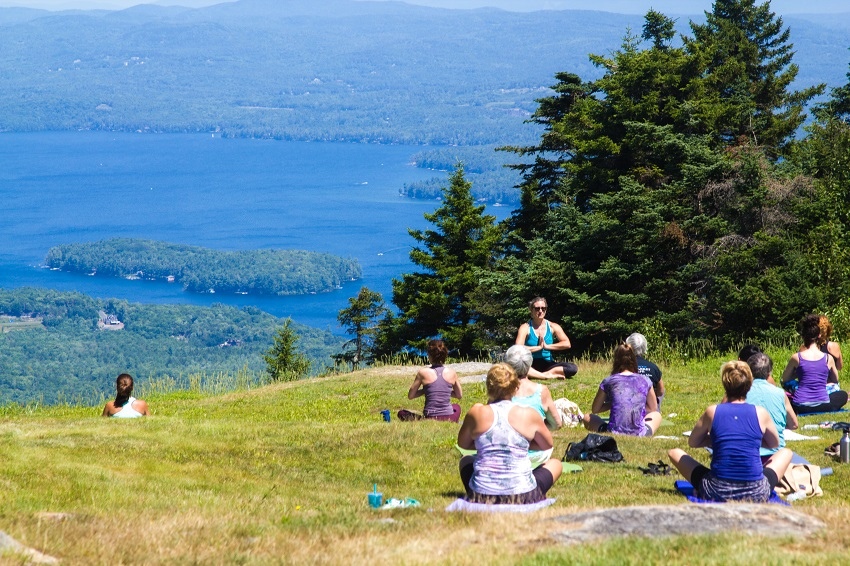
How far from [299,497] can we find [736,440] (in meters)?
3.91

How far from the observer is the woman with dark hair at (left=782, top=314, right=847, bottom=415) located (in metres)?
12.8

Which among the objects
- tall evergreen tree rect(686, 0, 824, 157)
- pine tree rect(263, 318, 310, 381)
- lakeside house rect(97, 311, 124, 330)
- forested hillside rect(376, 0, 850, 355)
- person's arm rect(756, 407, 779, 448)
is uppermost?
tall evergreen tree rect(686, 0, 824, 157)

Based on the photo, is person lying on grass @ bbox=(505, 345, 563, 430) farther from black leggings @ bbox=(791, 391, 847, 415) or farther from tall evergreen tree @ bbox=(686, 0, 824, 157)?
tall evergreen tree @ bbox=(686, 0, 824, 157)

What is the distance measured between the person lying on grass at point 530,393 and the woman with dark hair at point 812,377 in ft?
14.0

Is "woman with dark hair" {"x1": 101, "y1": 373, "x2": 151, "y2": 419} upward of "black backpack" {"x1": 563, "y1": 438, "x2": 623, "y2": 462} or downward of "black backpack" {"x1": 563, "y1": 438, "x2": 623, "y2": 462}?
downward

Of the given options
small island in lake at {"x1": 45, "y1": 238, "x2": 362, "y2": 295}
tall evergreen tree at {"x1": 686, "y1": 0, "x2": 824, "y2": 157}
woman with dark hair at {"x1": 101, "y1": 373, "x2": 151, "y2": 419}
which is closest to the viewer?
woman with dark hair at {"x1": 101, "y1": 373, "x2": 151, "y2": 419}

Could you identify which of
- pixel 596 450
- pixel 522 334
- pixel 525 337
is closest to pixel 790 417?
pixel 596 450

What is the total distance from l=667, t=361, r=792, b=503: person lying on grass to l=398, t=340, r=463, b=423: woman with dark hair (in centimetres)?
535

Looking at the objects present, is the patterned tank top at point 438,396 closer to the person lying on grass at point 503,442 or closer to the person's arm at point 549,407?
the person's arm at point 549,407

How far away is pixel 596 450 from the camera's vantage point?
10469 millimetres

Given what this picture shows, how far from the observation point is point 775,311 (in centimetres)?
2655

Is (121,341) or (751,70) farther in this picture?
(121,341)

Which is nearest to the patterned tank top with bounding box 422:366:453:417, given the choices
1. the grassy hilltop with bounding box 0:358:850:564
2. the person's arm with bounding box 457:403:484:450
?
the grassy hilltop with bounding box 0:358:850:564

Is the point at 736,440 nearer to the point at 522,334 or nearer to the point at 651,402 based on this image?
the point at 651,402
